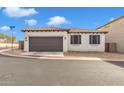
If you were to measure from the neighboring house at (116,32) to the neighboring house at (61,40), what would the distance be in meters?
2.71

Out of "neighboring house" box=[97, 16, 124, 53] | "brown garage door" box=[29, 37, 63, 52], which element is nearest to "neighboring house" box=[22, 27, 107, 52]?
"brown garage door" box=[29, 37, 63, 52]

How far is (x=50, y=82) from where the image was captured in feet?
33.1

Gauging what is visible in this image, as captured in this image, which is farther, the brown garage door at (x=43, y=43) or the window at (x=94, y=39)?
the brown garage door at (x=43, y=43)

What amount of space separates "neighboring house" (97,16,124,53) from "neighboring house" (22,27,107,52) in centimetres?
271

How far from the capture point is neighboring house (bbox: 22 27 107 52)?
106 feet

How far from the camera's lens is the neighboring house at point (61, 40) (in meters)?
32.2

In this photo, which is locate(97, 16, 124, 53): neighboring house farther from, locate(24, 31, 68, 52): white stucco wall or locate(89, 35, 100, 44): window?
locate(24, 31, 68, 52): white stucco wall

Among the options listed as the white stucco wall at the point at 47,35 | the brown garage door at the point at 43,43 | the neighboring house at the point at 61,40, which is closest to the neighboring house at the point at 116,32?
the neighboring house at the point at 61,40

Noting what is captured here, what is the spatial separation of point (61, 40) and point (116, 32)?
838 cm

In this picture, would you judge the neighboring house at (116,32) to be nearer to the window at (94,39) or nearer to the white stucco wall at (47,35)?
the window at (94,39)

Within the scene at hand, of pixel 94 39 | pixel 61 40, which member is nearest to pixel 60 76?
pixel 61 40
